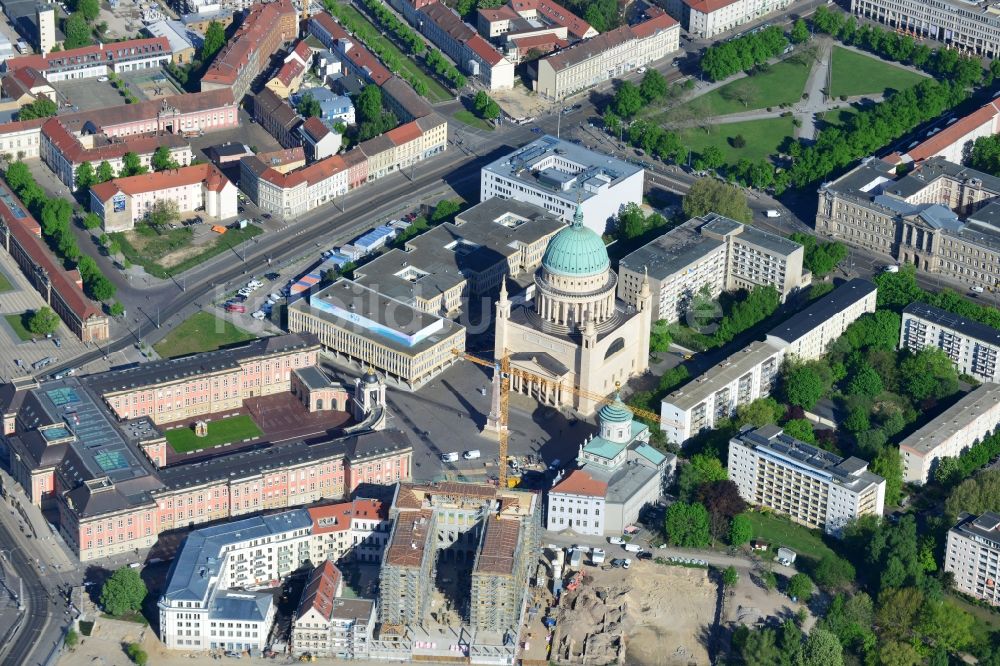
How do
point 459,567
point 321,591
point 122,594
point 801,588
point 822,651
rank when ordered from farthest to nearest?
point 459,567 < point 801,588 < point 122,594 < point 321,591 < point 822,651

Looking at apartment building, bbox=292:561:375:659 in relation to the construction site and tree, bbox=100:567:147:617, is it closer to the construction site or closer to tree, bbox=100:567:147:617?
the construction site

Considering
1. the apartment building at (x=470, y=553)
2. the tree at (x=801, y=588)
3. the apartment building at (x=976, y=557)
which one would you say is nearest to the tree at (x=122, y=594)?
the apartment building at (x=470, y=553)

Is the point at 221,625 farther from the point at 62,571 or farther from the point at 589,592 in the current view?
the point at 589,592

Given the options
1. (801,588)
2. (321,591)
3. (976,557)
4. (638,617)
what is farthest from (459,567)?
(976,557)

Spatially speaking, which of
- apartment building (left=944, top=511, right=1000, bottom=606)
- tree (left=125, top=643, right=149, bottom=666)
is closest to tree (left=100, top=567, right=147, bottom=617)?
tree (left=125, top=643, right=149, bottom=666)

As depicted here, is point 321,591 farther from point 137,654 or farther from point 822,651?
point 822,651
